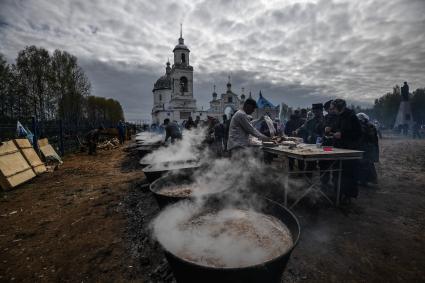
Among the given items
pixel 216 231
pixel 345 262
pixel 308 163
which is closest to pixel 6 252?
pixel 216 231

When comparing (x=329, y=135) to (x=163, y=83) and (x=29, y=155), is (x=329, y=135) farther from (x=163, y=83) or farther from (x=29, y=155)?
(x=163, y=83)

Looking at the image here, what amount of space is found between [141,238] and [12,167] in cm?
663

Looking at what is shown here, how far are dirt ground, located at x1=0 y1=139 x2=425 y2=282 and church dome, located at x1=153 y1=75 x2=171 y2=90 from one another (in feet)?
181

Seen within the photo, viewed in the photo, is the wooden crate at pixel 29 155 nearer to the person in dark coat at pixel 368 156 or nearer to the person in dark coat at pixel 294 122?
the person in dark coat at pixel 294 122

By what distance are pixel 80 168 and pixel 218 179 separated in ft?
27.2

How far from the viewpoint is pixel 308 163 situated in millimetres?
6223

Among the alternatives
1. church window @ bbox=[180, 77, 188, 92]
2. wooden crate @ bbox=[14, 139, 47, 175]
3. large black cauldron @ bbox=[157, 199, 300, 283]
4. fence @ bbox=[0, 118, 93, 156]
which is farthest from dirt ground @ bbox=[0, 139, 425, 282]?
church window @ bbox=[180, 77, 188, 92]

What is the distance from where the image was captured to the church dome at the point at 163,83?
58.8m

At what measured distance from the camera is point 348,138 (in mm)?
4934

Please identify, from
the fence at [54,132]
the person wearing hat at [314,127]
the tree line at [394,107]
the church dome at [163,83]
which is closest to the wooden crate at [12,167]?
the fence at [54,132]

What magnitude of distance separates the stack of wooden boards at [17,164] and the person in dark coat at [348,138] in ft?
31.4

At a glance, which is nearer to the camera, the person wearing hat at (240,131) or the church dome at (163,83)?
the person wearing hat at (240,131)

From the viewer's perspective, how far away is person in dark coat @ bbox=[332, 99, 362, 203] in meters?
4.75

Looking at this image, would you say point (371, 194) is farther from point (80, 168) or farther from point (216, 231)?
point (80, 168)
